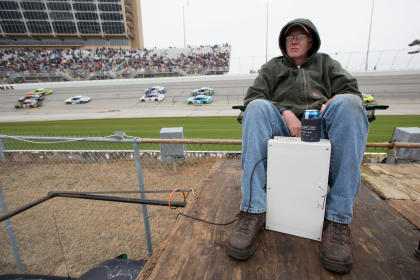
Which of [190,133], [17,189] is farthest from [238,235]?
[190,133]

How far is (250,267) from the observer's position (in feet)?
3.74

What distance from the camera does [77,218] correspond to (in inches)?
171

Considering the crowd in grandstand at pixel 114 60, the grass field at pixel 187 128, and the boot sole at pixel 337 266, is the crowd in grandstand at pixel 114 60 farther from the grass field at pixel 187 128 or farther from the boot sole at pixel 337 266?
the boot sole at pixel 337 266

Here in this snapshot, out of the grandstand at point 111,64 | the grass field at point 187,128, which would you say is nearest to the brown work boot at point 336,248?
the grass field at point 187,128

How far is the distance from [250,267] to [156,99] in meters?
18.2

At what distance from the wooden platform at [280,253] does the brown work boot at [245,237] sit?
4 centimetres

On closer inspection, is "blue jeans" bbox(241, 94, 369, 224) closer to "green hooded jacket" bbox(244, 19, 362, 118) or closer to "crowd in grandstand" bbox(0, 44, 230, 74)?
"green hooded jacket" bbox(244, 19, 362, 118)

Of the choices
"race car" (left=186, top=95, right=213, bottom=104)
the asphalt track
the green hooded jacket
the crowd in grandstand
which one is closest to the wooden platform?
the green hooded jacket

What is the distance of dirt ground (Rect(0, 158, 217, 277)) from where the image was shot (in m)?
3.56

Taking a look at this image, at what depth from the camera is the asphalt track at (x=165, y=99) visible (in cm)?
1391

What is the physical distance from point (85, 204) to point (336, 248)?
5.22 meters

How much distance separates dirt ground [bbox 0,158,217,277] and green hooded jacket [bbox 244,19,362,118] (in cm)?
157

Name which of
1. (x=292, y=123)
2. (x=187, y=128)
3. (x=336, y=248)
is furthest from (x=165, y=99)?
(x=336, y=248)

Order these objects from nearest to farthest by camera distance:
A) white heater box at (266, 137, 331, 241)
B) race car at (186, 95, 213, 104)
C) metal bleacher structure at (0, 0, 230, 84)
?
white heater box at (266, 137, 331, 241), race car at (186, 95, 213, 104), metal bleacher structure at (0, 0, 230, 84)
